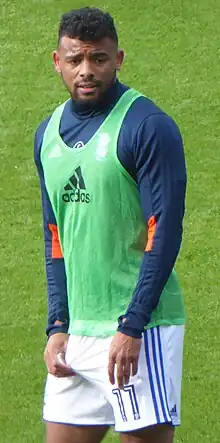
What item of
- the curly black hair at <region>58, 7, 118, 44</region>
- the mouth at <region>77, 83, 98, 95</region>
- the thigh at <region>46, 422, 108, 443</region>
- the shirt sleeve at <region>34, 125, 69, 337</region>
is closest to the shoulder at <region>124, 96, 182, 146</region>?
the mouth at <region>77, 83, 98, 95</region>

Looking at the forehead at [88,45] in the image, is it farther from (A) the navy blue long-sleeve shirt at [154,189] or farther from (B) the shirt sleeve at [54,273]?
(B) the shirt sleeve at [54,273]

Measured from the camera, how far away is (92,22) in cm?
416

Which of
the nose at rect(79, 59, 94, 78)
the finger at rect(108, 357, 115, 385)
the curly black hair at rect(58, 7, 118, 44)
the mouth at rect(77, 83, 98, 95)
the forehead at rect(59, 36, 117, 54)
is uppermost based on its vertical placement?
the curly black hair at rect(58, 7, 118, 44)

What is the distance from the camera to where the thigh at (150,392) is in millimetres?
4102

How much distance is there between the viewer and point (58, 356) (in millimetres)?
4340

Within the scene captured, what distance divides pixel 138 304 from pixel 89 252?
0.30 m

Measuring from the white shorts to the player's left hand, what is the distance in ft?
0.36

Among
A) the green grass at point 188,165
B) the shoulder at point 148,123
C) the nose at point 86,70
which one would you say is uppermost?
the nose at point 86,70

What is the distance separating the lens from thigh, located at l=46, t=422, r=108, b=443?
4.37 meters

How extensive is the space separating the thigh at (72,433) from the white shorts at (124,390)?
0.11 ft

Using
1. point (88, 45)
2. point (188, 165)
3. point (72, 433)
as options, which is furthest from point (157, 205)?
point (188, 165)

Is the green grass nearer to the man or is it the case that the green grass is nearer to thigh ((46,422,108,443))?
thigh ((46,422,108,443))

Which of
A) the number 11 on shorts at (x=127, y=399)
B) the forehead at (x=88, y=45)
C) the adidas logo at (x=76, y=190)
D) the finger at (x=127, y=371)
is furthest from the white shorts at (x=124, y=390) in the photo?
the forehead at (x=88, y=45)

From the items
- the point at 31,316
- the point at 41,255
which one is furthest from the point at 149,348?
the point at 41,255
